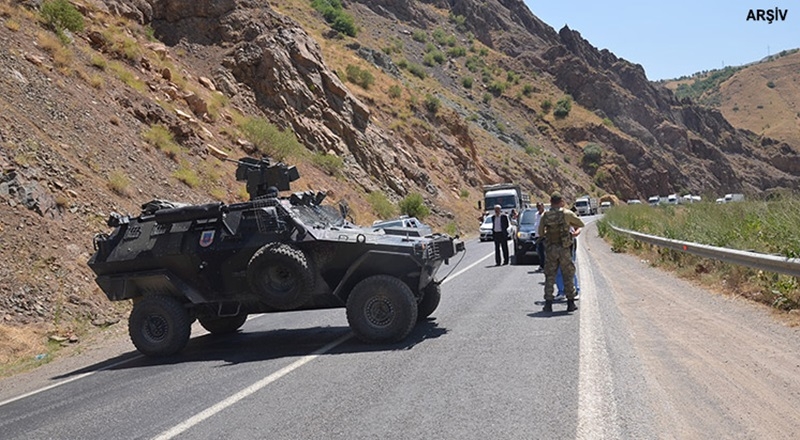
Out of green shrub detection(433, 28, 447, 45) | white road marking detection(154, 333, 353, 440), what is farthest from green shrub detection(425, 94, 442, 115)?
white road marking detection(154, 333, 353, 440)

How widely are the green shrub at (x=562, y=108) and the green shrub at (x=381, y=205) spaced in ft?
217

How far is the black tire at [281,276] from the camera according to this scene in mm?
9117

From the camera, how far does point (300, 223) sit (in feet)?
31.1

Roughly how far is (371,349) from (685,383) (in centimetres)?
388

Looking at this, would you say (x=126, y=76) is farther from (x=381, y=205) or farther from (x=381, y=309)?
(x=381, y=309)

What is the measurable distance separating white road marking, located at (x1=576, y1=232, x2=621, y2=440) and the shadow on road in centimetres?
206

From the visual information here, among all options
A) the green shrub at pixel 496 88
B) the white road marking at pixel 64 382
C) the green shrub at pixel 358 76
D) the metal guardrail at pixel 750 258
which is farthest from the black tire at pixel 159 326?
the green shrub at pixel 496 88

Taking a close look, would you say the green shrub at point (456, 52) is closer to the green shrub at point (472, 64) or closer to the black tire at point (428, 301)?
the green shrub at point (472, 64)

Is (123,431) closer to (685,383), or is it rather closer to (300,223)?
(300,223)

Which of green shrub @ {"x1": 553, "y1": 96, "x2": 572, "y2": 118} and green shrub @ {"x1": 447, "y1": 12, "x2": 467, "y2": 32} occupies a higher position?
green shrub @ {"x1": 447, "y1": 12, "x2": 467, "y2": 32}

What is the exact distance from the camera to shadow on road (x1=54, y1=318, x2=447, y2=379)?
889cm

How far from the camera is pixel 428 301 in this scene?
34.4 ft

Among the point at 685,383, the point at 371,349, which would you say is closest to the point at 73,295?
the point at 371,349

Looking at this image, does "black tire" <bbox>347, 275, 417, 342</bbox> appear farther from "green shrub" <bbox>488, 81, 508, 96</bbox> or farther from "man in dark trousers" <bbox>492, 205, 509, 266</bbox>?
"green shrub" <bbox>488, 81, 508, 96</bbox>
